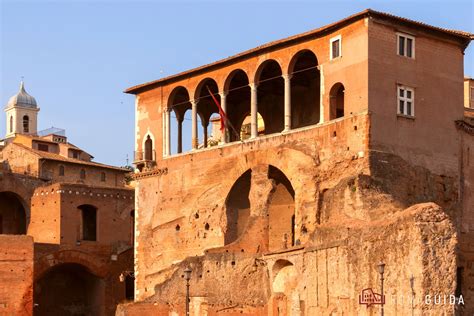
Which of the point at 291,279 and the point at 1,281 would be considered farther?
the point at 1,281

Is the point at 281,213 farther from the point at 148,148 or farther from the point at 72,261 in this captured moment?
the point at 72,261

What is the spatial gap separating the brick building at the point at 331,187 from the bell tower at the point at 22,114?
36275 millimetres

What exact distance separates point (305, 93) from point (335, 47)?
6.09 metres

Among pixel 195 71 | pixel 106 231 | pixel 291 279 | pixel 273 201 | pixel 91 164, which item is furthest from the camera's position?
pixel 91 164

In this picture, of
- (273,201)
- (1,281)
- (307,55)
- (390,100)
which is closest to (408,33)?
(390,100)

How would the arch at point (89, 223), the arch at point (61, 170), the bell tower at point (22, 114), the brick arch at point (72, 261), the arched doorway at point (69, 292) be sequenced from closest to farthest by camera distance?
the brick arch at point (72, 261)
the arched doorway at point (69, 292)
the arch at point (89, 223)
the arch at point (61, 170)
the bell tower at point (22, 114)

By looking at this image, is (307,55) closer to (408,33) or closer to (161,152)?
(408,33)

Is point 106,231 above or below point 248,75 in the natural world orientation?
below

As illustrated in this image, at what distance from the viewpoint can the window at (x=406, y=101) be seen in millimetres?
35594

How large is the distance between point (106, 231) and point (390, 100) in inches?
807

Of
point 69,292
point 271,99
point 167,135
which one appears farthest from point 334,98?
point 69,292

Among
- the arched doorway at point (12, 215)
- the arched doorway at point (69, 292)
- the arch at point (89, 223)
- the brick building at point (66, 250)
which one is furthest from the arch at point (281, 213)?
the arched doorway at point (12, 215)

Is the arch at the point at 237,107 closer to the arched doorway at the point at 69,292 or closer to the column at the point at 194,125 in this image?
the column at the point at 194,125

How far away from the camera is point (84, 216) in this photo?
52.5 m
